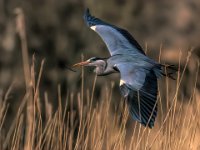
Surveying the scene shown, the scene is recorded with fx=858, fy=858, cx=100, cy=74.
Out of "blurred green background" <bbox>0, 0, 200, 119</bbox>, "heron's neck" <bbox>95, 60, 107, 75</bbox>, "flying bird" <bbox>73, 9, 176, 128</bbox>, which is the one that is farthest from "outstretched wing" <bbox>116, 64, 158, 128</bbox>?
"blurred green background" <bbox>0, 0, 200, 119</bbox>

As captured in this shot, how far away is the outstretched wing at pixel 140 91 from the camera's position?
3426 mm

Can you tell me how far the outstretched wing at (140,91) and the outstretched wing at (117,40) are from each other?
0.96 feet

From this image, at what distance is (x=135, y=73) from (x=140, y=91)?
13 cm

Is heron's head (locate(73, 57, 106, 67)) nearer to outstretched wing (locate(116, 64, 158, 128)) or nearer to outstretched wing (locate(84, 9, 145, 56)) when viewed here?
outstretched wing (locate(84, 9, 145, 56))

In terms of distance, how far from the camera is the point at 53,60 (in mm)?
9023

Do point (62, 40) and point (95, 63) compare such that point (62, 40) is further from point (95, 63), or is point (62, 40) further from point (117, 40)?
point (95, 63)

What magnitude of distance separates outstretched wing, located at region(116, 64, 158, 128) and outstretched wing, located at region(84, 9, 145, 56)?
0.29 metres

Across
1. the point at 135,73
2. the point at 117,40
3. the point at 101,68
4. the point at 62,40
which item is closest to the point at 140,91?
the point at 135,73

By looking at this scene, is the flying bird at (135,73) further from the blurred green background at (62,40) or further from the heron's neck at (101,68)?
the blurred green background at (62,40)

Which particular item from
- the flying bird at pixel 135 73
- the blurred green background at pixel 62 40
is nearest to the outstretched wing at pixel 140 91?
the flying bird at pixel 135 73

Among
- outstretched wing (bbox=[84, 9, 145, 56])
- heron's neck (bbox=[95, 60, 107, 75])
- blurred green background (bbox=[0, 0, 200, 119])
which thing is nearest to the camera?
heron's neck (bbox=[95, 60, 107, 75])

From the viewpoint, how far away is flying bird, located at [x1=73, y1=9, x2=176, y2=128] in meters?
3.46

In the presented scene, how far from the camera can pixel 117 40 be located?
169 inches

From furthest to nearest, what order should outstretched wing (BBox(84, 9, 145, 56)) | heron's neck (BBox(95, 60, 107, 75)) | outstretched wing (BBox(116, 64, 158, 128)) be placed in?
outstretched wing (BBox(84, 9, 145, 56)) < heron's neck (BBox(95, 60, 107, 75)) < outstretched wing (BBox(116, 64, 158, 128))
